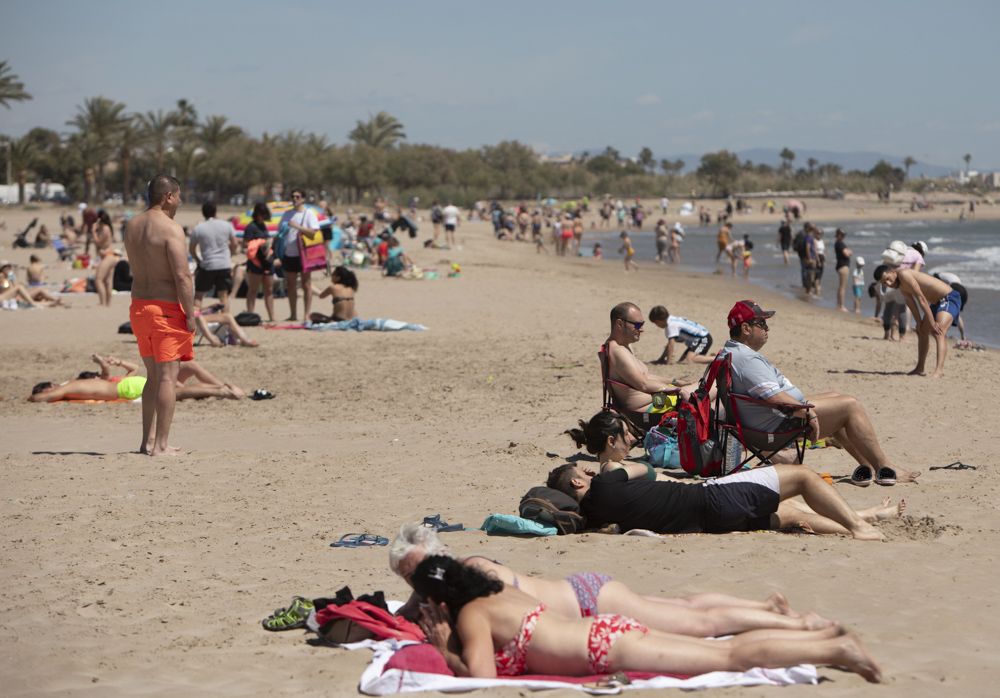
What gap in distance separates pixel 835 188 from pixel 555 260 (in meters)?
89.6

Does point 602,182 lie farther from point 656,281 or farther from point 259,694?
point 259,694

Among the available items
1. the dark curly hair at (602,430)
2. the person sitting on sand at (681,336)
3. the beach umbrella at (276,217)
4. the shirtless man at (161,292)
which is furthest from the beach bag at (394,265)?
the dark curly hair at (602,430)

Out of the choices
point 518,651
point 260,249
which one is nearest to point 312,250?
point 260,249

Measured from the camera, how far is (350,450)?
8.84m

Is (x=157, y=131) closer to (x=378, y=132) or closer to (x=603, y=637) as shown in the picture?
(x=378, y=132)

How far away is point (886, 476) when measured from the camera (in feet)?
24.4

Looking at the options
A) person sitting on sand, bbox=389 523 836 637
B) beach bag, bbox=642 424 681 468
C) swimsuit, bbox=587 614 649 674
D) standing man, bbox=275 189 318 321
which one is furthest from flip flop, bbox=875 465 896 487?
standing man, bbox=275 189 318 321

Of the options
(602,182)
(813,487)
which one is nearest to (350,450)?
(813,487)

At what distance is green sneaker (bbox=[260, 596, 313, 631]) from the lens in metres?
5.08

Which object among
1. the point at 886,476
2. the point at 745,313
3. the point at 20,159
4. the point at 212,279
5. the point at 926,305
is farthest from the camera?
the point at 20,159

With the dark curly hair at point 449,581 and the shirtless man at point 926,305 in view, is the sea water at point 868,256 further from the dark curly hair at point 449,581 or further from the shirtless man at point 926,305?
the dark curly hair at point 449,581

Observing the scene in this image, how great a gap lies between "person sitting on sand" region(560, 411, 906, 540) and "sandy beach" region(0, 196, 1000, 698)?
9 centimetres

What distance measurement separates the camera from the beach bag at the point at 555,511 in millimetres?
Answer: 6332

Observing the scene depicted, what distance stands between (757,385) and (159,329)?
388cm
